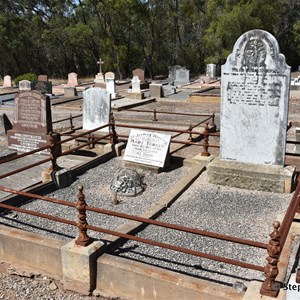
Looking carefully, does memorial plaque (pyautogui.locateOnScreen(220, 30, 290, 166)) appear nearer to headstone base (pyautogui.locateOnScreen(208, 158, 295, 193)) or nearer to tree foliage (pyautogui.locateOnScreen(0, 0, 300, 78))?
headstone base (pyautogui.locateOnScreen(208, 158, 295, 193))

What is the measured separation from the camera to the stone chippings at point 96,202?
588 cm

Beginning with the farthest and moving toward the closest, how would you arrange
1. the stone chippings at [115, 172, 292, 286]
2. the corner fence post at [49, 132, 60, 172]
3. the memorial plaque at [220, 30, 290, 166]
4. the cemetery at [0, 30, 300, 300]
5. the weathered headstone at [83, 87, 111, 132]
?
the weathered headstone at [83, 87, 111, 132] < the corner fence post at [49, 132, 60, 172] < the memorial plaque at [220, 30, 290, 166] < the stone chippings at [115, 172, 292, 286] < the cemetery at [0, 30, 300, 300]

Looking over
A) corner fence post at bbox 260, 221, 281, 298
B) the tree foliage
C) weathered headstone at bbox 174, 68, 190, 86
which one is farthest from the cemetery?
the tree foliage

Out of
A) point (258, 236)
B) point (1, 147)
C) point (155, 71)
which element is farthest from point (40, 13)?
point (258, 236)

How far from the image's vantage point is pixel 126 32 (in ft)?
134

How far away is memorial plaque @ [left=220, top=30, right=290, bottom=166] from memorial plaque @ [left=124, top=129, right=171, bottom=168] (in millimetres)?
1308

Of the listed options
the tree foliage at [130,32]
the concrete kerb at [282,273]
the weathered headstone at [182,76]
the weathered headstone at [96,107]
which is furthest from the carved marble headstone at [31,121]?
the tree foliage at [130,32]

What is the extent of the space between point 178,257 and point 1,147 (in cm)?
797

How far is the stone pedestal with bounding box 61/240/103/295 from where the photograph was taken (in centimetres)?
443

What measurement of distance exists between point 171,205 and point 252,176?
5.49 feet

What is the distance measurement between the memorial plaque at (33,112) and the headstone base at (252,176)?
4617mm

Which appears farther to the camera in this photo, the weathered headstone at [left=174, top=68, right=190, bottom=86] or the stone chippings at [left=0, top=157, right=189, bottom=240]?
the weathered headstone at [left=174, top=68, right=190, bottom=86]

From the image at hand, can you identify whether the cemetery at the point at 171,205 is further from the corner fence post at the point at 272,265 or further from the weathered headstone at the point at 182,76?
the weathered headstone at the point at 182,76

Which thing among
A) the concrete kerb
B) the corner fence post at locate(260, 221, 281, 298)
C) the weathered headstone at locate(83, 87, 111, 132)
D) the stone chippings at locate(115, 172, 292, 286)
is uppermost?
the weathered headstone at locate(83, 87, 111, 132)
